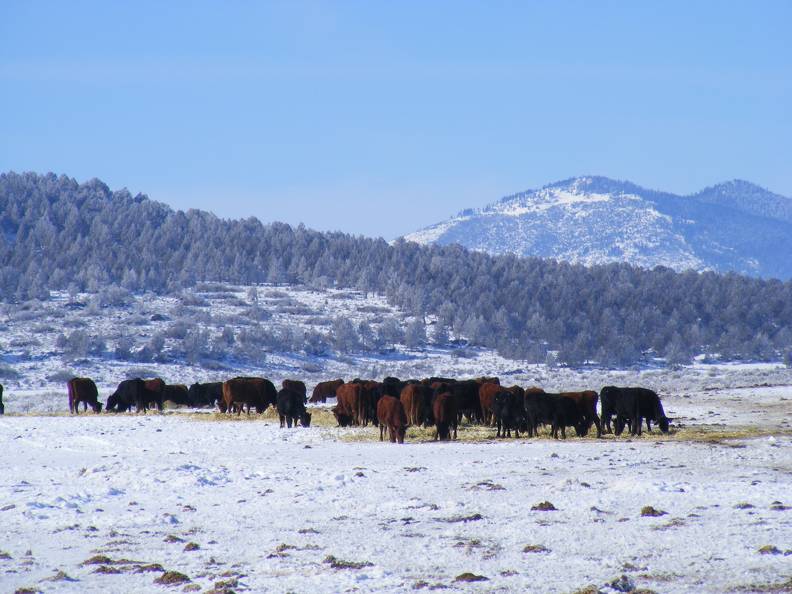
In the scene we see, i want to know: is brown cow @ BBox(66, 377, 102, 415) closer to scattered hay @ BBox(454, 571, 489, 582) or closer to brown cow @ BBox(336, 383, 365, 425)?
brown cow @ BBox(336, 383, 365, 425)

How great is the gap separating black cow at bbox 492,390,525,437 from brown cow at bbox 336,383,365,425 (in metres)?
6.12

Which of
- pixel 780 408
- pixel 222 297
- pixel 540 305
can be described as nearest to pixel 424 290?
pixel 540 305

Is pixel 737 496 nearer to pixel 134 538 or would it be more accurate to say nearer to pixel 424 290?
pixel 134 538

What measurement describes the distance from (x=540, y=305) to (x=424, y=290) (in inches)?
578

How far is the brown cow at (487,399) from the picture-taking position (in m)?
31.6

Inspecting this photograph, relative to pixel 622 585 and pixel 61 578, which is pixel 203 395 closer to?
pixel 61 578

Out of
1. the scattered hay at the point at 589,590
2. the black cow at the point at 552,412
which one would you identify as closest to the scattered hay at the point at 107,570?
the scattered hay at the point at 589,590

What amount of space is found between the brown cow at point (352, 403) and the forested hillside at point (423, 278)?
67812mm

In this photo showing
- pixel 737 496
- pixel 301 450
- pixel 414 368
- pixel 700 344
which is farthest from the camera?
pixel 700 344

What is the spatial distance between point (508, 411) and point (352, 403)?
6.93 metres

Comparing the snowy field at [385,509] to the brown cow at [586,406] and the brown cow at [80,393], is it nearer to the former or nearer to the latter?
the brown cow at [586,406]

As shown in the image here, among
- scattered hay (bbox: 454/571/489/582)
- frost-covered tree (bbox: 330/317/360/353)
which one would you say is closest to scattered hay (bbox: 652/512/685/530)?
scattered hay (bbox: 454/571/489/582)

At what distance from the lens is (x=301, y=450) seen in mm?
23844

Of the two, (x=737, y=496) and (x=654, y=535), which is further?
(x=737, y=496)
